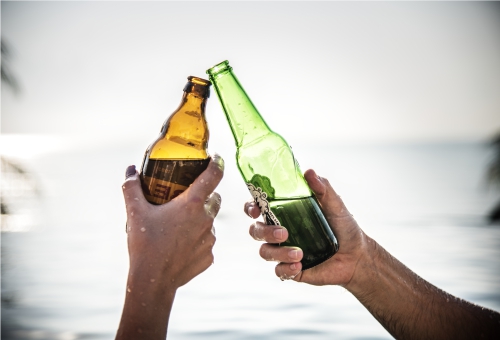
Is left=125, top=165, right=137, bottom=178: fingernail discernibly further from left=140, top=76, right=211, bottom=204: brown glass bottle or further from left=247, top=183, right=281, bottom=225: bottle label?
left=247, top=183, right=281, bottom=225: bottle label

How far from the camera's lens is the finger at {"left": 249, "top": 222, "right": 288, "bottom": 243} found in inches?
77.1

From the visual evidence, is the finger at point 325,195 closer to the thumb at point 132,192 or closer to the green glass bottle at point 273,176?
the green glass bottle at point 273,176

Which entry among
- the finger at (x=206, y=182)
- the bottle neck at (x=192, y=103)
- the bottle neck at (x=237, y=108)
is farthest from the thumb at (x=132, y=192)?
the bottle neck at (x=237, y=108)

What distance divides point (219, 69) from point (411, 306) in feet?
4.30

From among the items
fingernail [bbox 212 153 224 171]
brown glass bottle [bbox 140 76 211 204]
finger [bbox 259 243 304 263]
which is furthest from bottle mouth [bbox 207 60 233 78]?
finger [bbox 259 243 304 263]

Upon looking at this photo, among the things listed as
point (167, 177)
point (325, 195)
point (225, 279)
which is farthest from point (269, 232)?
point (225, 279)

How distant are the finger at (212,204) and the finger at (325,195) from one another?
0.63 metres

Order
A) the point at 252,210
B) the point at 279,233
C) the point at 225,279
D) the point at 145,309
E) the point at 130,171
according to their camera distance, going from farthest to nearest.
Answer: the point at 225,279 < the point at 252,210 < the point at 279,233 < the point at 130,171 < the point at 145,309

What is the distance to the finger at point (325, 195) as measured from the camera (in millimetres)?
2223

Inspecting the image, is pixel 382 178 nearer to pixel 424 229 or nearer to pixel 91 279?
pixel 424 229

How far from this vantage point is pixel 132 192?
160 cm

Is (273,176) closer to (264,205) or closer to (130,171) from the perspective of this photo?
(264,205)

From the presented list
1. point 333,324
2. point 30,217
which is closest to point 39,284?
point 333,324

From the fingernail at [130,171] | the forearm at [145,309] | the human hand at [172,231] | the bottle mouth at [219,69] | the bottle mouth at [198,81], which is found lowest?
the forearm at [145,309]
